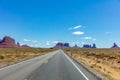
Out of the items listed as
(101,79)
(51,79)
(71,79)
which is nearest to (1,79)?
(51,79)

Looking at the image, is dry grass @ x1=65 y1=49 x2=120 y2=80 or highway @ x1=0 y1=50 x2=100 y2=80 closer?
highway @ x1=0 y1=50 x2=100 y2=80

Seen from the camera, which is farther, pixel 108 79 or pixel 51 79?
pixel 108 79

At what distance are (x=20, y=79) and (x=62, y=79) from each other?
2.33 metres

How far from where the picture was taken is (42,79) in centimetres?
1400

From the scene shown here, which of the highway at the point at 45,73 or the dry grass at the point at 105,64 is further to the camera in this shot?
the dry grass at the point at 105,64

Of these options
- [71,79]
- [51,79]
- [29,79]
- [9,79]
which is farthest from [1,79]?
[71,79]

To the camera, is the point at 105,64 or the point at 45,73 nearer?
the point at 45,73

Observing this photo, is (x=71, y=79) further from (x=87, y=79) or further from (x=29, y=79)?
(x=29, y=79)

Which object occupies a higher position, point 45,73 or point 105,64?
point 105,64

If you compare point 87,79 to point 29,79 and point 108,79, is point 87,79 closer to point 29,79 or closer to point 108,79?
point 108,79

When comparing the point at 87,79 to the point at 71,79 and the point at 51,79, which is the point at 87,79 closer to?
the point at 71,79

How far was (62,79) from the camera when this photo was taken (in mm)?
14078

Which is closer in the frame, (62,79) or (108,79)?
(62,79)

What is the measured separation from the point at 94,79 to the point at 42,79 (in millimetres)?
3011
